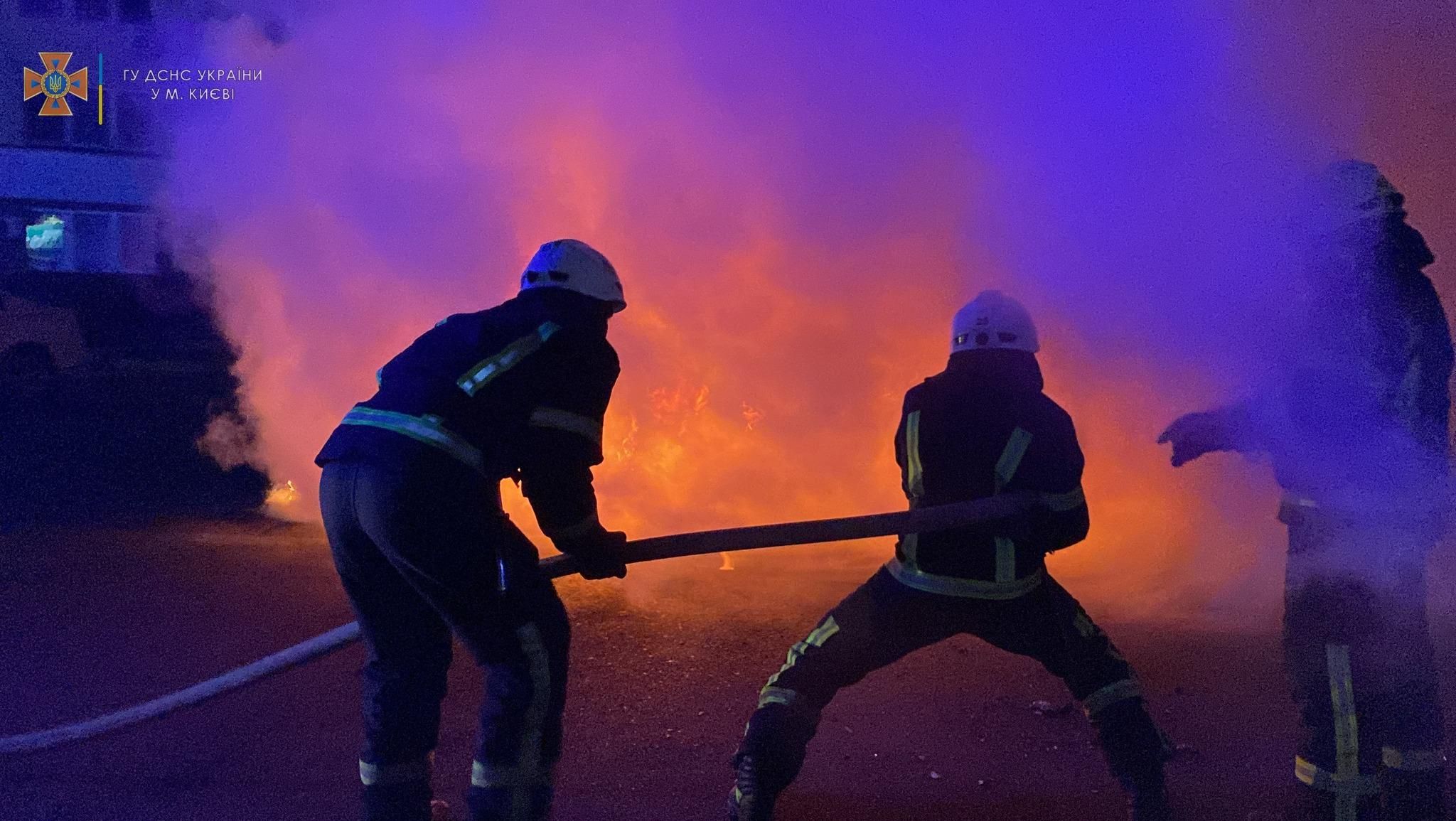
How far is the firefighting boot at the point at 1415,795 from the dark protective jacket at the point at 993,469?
120 centimetres

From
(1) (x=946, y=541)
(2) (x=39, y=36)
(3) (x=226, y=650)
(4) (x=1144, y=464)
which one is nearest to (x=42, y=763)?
(3) (x=226, y=650)

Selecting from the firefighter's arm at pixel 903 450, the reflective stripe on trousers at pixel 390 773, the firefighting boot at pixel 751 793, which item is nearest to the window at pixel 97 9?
the reflective stripe on trousers at pixel 390 773

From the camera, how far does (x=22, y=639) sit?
15.1 ft

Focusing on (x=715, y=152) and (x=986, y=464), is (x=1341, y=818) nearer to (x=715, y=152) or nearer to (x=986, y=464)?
(x=986, y=464)

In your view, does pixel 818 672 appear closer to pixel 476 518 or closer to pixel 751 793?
pixel 751 793

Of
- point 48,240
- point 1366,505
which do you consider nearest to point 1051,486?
point 1366,505

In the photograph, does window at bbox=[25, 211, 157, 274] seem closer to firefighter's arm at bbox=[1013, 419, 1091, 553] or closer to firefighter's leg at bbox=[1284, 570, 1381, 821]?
firefighter's arm at bbox=[1013, 419, 1091, 553]

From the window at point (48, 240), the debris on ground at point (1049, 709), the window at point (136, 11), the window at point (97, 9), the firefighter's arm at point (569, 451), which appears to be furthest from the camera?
the window at point (48, 240)

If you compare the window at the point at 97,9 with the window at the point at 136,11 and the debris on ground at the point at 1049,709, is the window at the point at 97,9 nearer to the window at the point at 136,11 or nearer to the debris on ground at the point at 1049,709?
the window at the point at 136,11

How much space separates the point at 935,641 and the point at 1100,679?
512 mm

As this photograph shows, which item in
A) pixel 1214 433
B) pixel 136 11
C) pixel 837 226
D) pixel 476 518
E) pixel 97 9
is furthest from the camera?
pixel 97 9

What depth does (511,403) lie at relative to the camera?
8.33ft

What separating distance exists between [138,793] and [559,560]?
185cm

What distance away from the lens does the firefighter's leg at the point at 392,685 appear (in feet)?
8.51
